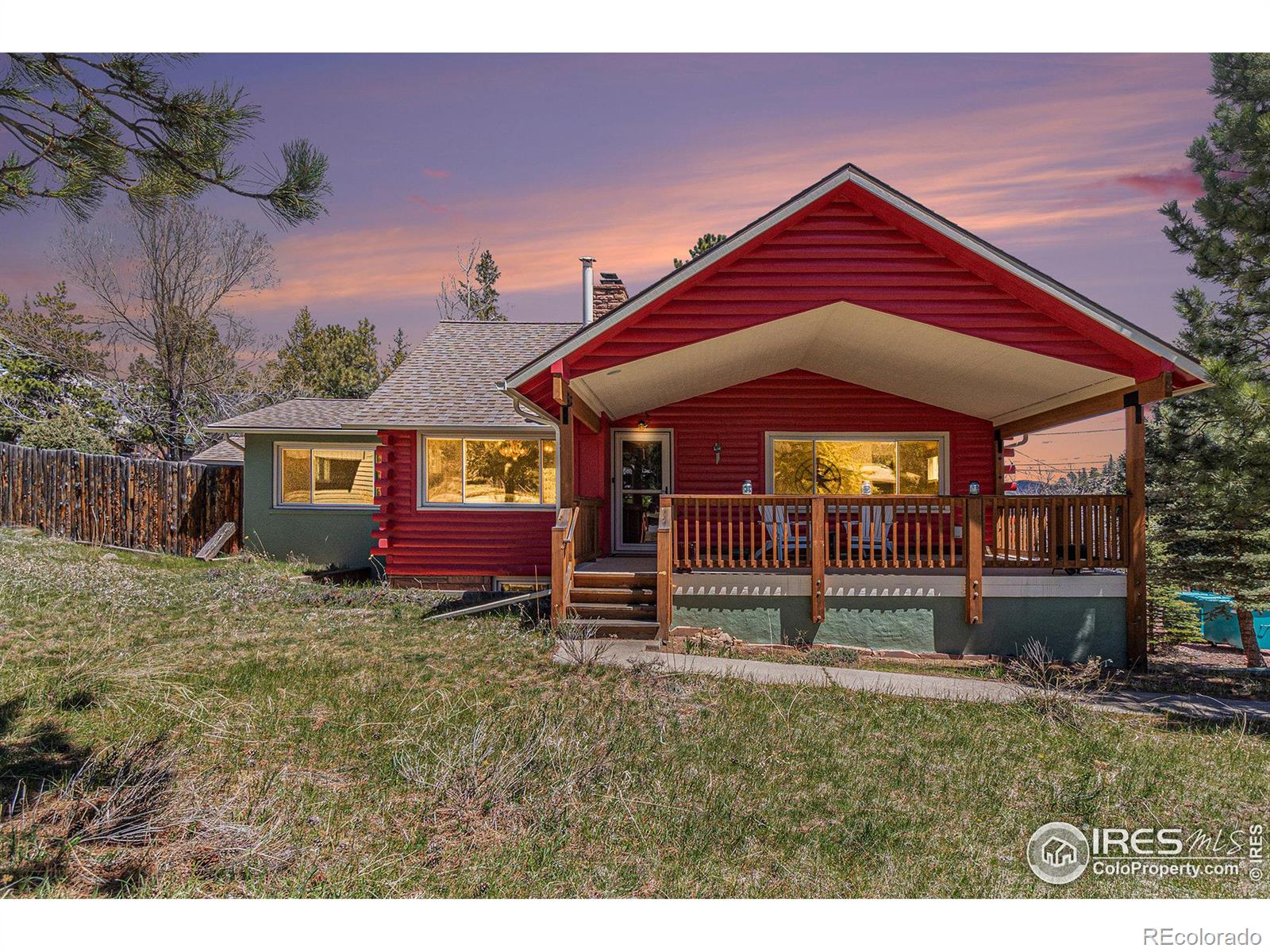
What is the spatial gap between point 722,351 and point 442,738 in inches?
248

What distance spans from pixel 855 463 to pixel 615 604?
5819 millimetres

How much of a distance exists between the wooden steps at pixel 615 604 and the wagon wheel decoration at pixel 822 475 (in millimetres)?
4424

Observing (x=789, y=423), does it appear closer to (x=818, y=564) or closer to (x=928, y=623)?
(x=818, y=564)

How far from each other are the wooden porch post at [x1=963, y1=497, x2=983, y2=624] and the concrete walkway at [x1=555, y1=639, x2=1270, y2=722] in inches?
42.3

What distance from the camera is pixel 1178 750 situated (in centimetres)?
538

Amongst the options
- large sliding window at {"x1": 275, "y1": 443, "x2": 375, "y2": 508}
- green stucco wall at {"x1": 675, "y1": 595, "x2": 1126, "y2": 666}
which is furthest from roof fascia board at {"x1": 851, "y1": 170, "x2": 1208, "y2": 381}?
large sliding window at {"x1": 275, "y1": 443, "x2": 375, "y2": 508}

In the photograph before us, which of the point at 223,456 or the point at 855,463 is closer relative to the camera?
the point at 855,463

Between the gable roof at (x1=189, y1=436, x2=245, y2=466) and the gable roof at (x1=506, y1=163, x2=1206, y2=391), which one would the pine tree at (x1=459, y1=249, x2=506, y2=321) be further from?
the gable roof at (x1=506, y1=163, x2=1206, y2=391)

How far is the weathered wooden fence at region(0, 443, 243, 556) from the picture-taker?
14.9 m

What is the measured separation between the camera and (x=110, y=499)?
14898mm

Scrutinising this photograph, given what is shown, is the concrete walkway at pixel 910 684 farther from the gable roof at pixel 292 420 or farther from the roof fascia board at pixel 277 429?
the gable roof at pixel 292 420

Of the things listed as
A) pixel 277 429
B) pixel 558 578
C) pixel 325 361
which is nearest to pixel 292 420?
pixel 277 429

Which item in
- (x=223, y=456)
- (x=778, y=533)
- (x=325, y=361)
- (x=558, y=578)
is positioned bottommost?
(x=558, y=578)

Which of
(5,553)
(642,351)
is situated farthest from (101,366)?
(642,351)
